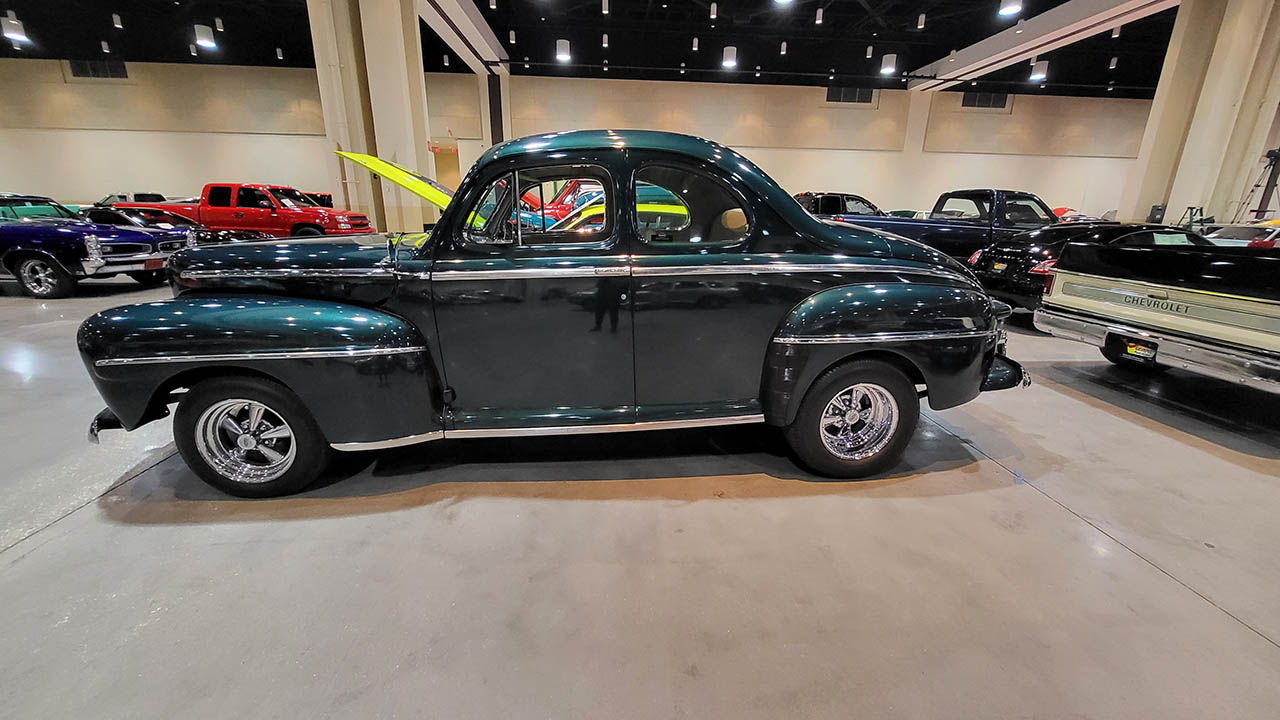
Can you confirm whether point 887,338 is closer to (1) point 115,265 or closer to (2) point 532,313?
(2) point 532,313

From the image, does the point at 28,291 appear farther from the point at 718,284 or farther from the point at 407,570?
the point at 718,284

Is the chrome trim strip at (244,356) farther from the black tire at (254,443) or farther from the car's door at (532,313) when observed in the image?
the car's door at (532,313)

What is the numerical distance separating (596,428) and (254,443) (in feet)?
5.89

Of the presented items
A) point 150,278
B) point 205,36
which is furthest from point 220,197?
point 205,36

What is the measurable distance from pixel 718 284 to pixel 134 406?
2.97 m

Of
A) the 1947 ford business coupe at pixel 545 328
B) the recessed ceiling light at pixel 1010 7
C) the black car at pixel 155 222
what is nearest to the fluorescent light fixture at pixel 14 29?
the black car at pixel 155 222

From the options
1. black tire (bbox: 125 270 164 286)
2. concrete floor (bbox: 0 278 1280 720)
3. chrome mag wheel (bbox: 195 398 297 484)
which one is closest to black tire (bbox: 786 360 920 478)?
concrete floor (bbox: 0 278 1280 720)

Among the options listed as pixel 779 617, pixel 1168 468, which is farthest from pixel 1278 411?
pixel 779 617

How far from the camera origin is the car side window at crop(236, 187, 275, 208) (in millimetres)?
11534

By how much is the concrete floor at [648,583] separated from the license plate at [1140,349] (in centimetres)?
68

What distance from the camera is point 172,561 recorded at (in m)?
2.23

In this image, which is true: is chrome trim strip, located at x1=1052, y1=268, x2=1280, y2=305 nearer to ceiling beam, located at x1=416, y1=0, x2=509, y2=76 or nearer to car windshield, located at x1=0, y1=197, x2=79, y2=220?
ceiling beam, located at x1=416, y1=0, x2=509, y2=76

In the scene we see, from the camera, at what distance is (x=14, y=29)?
13.6m

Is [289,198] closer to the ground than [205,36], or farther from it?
closer to the ground
